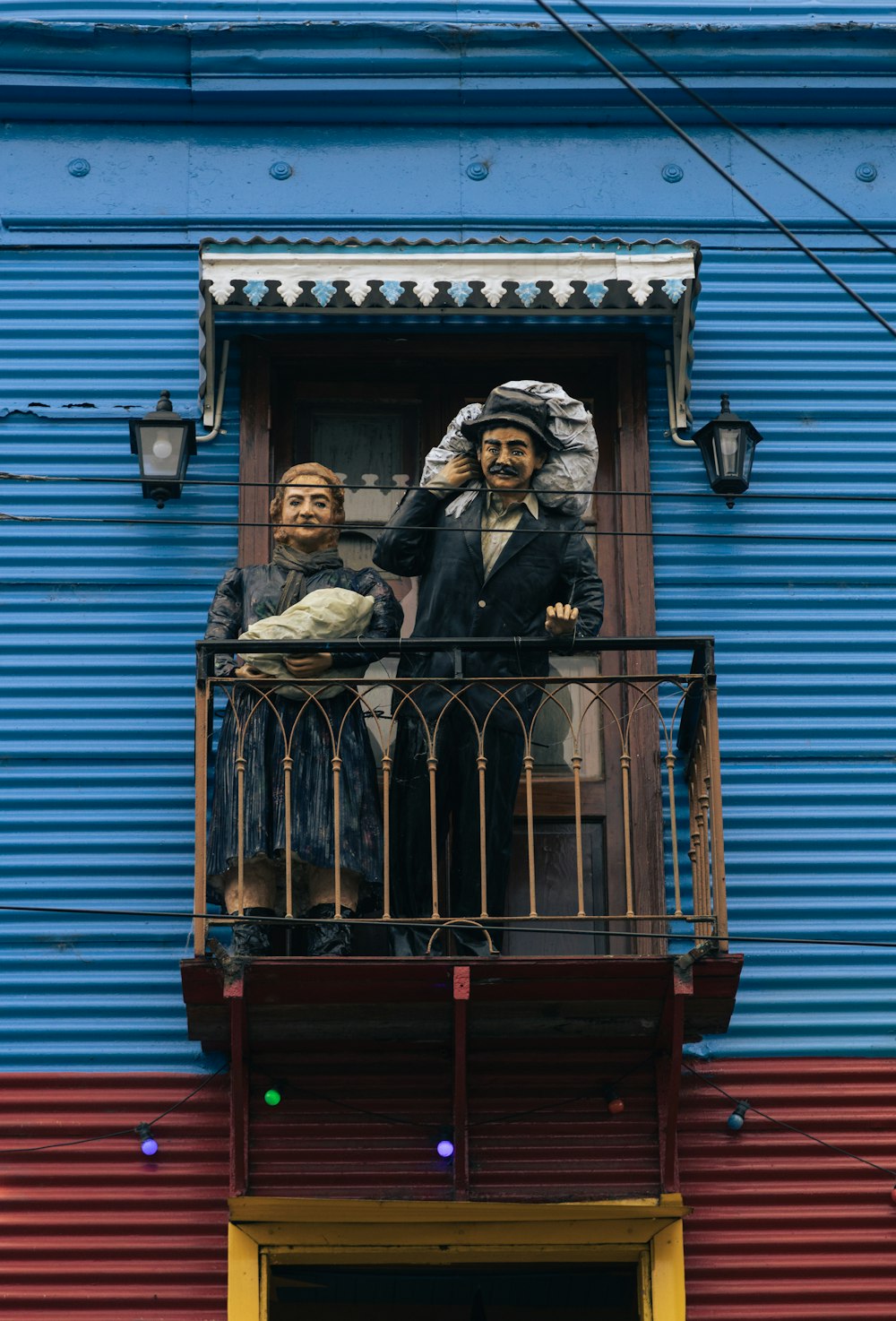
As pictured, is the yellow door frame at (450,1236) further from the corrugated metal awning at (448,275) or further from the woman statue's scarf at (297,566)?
the corrugated metal awning at (448,275)

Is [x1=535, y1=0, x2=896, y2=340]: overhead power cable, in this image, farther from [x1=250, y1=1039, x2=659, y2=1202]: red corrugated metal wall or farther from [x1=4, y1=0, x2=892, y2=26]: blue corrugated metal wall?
[x1=250, y1=1039, x2=659, y2=1202]: red corrugated metal wall

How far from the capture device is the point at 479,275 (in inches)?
406

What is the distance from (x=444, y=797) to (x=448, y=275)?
8.17ft

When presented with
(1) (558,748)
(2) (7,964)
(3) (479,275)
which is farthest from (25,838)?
(3) (479,275)

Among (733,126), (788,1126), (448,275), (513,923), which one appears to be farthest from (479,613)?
(788,1126)

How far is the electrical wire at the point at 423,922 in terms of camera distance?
846 centimetres

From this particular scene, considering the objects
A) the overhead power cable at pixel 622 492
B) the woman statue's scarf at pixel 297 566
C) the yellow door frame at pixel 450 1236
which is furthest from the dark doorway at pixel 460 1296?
the overhead power cable at pixel 622 492

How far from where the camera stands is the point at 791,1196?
9117 millimetres

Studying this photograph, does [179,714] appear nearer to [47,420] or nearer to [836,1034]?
[47,420]

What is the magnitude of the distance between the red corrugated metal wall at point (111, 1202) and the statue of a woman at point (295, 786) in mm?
814

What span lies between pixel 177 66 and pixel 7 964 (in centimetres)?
441

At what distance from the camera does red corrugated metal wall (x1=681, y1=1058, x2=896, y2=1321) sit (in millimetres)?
8938

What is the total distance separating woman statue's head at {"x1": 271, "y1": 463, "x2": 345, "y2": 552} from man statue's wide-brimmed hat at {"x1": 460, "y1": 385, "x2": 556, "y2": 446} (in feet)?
2.12

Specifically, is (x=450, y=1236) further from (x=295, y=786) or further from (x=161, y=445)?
(x=161, y=445)
